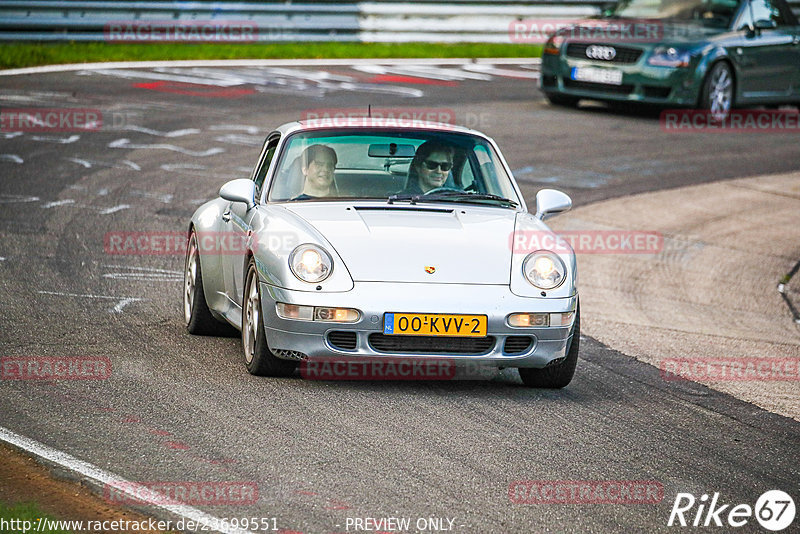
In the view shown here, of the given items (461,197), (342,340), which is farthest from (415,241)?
(461,197)

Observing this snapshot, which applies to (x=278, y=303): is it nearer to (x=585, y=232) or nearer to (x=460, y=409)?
(x=460, y=409)

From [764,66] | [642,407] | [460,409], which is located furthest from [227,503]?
[764,66]

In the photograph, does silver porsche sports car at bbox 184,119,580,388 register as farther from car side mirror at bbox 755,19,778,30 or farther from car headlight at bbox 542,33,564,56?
car side mirror at bbox 755,19,778,30

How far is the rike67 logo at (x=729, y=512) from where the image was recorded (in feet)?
15.7

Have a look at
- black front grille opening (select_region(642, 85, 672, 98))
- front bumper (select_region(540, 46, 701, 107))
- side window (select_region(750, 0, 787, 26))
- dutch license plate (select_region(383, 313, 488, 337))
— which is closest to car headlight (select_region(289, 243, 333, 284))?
dutch license plate (select_region(383, 313, 488, 337))

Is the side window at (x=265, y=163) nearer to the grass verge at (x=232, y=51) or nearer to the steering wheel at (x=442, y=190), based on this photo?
the steering wheel at (x=442, y=190)

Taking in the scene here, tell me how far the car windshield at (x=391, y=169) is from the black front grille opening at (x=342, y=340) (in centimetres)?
115

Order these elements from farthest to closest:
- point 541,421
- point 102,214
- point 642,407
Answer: point 102,214 < point 642,407 < point 541,421

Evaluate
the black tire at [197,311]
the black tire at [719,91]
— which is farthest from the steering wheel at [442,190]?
the black tire at [719,91]

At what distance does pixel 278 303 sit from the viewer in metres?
6.41

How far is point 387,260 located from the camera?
255 inches

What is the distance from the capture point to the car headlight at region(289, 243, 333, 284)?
6398 mm

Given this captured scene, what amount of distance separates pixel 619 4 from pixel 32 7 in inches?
355

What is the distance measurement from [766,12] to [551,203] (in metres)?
12.3
